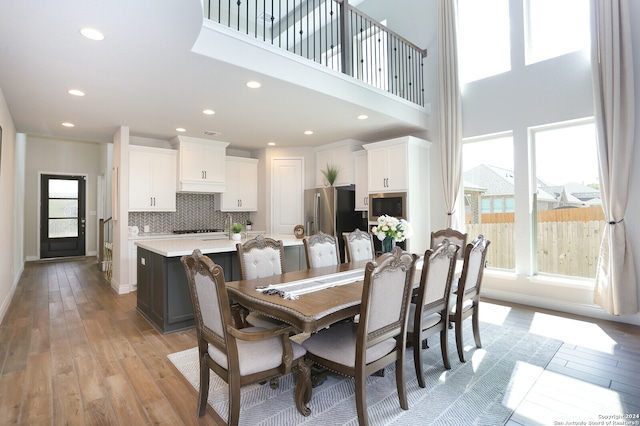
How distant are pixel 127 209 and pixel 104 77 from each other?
2579mm

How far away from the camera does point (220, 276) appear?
1.64 meters

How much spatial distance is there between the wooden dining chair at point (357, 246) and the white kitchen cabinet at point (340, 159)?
2265 millimetres

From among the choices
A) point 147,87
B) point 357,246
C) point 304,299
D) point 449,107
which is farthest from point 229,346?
point 449,107

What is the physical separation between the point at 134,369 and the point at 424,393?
2.20 metres

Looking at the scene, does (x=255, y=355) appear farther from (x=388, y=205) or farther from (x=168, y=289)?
(x=388, y=205)

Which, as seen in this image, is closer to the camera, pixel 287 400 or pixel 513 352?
pixel 287 400

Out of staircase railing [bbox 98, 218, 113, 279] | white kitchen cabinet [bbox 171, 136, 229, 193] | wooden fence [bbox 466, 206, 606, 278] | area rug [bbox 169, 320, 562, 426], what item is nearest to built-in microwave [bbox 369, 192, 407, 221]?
wooden fence [bbox 466, 206, 606, 278]

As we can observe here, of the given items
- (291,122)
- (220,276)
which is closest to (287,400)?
(220,276)

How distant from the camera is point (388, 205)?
518 centimetres

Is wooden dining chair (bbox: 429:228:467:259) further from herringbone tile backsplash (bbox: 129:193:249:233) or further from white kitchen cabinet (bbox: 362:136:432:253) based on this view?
herringbone tile backsplash (bbox: 129:193:249:233)

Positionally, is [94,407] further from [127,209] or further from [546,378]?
[127,209]

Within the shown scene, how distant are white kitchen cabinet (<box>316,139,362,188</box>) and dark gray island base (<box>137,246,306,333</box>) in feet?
9.15

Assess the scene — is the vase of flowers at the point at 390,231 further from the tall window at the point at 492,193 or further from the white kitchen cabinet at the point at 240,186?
the white kitchen cabinet at the point at 240,186

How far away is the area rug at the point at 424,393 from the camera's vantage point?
1.99 meters
